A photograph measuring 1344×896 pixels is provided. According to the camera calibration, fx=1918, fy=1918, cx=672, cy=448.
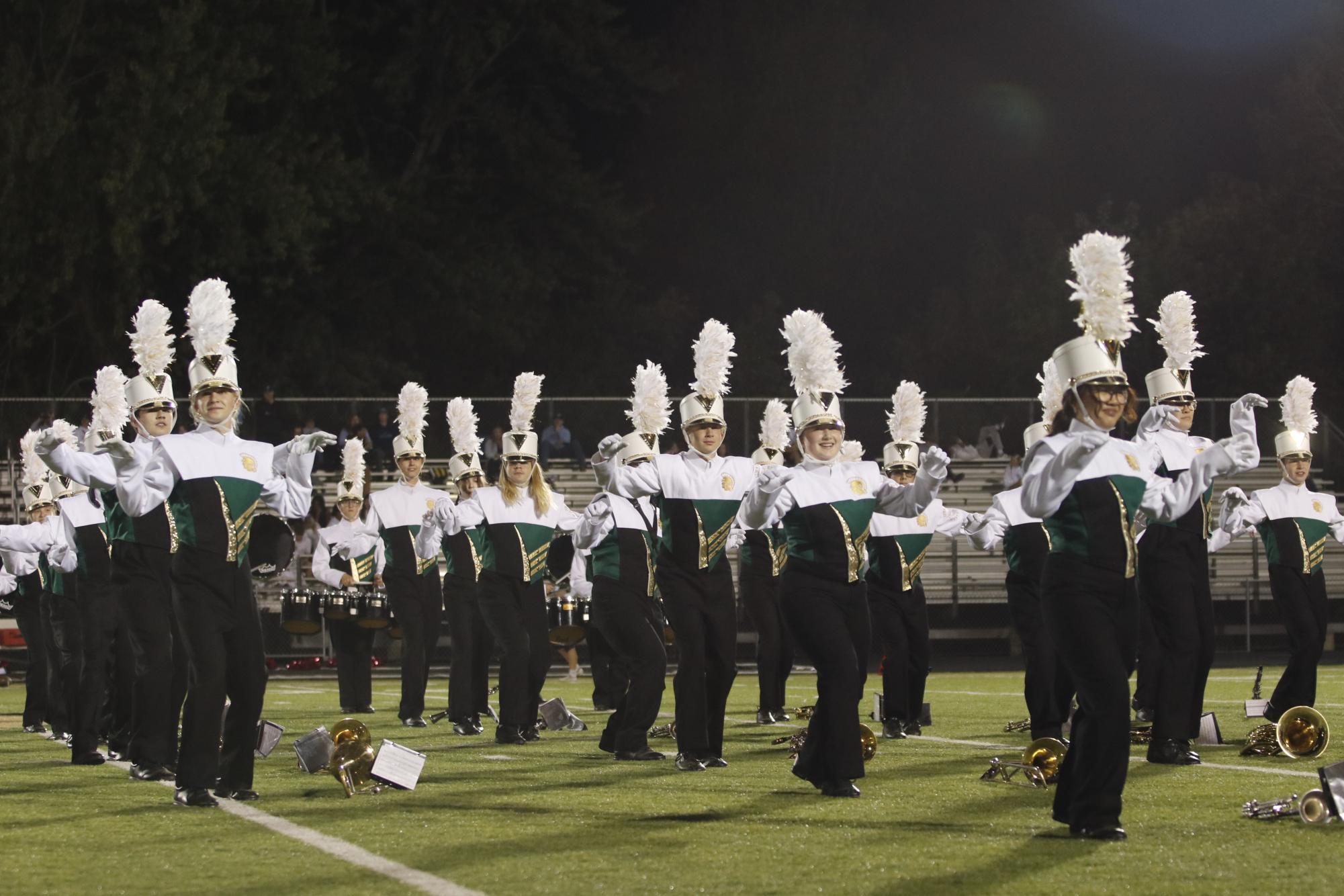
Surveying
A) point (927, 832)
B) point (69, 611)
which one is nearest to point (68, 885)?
point (927, 832)

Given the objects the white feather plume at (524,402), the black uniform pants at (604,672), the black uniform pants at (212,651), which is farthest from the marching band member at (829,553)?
the black uniform pants at (604,672)

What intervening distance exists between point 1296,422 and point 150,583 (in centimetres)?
708

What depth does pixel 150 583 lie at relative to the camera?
30.8ft

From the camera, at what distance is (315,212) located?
31.1 meters

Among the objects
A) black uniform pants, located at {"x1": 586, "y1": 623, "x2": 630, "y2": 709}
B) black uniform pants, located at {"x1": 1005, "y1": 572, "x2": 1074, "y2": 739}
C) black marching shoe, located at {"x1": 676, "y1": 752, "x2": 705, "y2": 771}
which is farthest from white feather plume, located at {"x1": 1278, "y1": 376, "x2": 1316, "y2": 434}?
black uniform pants, located at {"x1": 586, "y1": 623, "x2": 630, "y2": 709}

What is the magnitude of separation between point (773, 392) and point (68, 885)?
2835 cm

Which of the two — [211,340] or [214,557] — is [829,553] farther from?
[211,340]

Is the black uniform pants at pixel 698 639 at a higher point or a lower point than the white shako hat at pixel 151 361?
lower

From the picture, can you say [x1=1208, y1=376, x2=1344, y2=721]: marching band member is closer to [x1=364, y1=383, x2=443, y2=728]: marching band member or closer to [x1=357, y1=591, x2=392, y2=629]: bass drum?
[x1=364, y1=383, x2=443, y2=728]: marching band member

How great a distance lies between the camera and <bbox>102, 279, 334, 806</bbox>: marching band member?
313 inches

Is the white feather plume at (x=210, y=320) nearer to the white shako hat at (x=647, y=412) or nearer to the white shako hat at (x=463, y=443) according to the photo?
the white shako hat at (x=647, y=412)

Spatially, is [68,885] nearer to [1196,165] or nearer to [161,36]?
[161,36]

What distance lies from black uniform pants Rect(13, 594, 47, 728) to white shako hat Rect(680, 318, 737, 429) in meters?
5.48

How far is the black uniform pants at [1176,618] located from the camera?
928 centimetres
